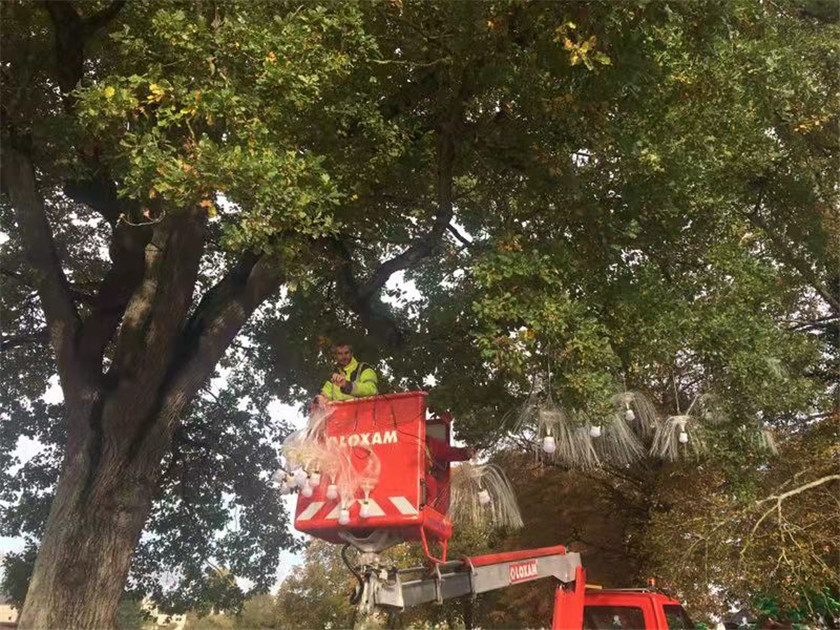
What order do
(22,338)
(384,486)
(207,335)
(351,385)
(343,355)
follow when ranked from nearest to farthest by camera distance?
1. (384,486)
2. (351,385)
3. (343,355)
4. (207,335)
5. (22,338)

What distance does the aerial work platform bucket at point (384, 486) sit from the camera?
498 cm

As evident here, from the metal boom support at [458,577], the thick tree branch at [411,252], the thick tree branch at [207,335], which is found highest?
the thick tree branch at [411,252]

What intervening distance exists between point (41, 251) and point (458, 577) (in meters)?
5.61

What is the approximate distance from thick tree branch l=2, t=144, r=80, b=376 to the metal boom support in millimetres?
4740

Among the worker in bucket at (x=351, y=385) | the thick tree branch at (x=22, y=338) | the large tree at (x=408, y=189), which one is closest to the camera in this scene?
the worker in bucket at (x=351, y=385)

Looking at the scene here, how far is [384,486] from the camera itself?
5.09 m

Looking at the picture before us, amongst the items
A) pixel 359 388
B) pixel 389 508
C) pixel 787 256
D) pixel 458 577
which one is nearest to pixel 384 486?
pixel 389 508

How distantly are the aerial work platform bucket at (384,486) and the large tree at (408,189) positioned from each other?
1736mm

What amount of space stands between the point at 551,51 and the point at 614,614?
6.60m

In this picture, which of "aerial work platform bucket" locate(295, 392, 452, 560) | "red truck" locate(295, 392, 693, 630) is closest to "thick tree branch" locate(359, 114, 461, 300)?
"red truck" locate(295, 392, 693, 630)

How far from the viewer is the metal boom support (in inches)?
186

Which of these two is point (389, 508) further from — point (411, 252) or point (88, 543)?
point (411, 252)

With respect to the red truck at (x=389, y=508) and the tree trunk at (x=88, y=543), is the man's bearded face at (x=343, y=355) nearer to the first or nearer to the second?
the red truck at (x=389, y=508)

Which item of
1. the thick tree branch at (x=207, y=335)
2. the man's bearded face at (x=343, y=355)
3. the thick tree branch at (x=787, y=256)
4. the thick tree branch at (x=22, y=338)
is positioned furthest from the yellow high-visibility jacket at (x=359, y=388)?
the thick tree branch at (x=787, y=256)
